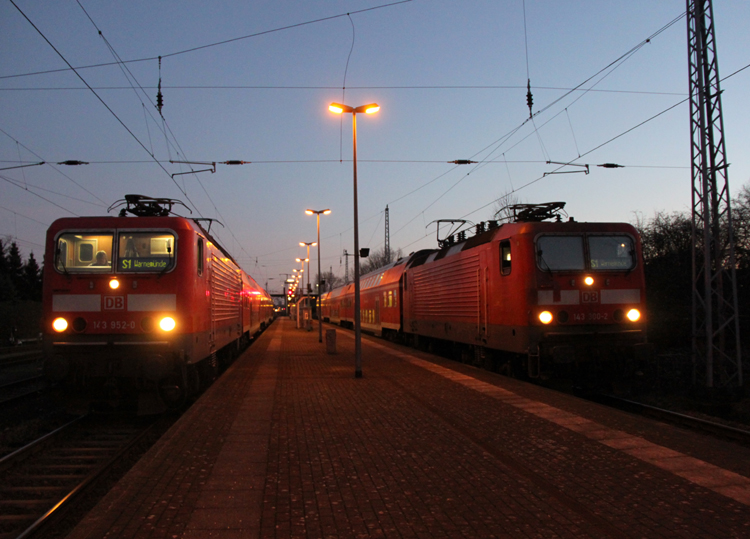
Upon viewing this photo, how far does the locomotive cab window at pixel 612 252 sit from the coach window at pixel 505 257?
160 cm

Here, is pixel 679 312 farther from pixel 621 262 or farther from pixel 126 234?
pixel 126 234

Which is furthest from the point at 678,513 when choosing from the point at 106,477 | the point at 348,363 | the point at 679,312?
the point at 679,312

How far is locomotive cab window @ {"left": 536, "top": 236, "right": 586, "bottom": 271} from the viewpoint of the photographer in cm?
1138

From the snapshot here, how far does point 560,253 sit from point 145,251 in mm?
7645

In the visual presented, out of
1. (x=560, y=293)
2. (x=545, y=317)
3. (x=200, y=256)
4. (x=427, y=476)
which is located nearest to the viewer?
(x=427, y=476)

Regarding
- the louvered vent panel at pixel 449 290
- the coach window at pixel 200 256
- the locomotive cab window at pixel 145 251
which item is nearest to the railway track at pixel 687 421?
the louvered vent panel at pixel 449 290

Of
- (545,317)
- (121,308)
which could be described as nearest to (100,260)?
(121,308)

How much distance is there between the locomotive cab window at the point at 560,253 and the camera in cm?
1138

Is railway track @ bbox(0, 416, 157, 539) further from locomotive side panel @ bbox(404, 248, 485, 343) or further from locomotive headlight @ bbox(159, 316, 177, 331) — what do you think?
locomotive side panel @ bbox(404, 248, 485, 343)

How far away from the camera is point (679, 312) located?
984 inches

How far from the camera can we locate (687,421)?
874cm

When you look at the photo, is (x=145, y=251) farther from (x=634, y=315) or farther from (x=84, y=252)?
(x=634, y=315)

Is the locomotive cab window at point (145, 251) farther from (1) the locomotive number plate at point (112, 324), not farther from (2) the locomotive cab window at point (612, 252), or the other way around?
(2) the locomotive cab window at point (612, 252)

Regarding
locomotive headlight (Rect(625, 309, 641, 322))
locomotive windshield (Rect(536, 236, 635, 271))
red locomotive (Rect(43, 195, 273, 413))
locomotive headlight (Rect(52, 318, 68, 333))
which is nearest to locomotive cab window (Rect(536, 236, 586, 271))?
locomotive windshield (Rect(536, 236, 635, 271))
